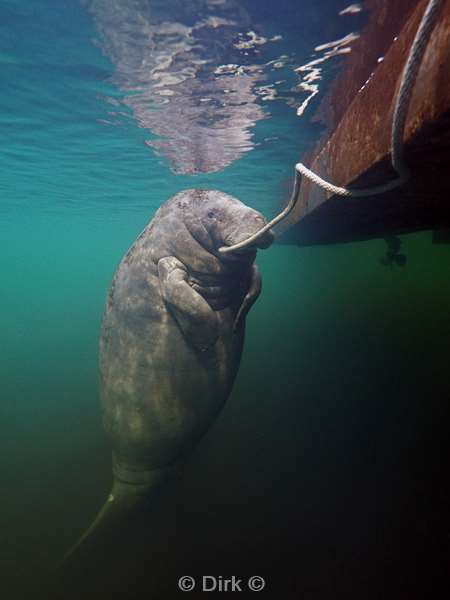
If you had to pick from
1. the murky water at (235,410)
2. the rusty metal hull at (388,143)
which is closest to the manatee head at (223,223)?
the rusty metal hull at (388,143)

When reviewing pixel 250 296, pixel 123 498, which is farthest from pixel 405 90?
pixel 123 498

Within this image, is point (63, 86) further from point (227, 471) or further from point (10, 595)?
point (10, 595)

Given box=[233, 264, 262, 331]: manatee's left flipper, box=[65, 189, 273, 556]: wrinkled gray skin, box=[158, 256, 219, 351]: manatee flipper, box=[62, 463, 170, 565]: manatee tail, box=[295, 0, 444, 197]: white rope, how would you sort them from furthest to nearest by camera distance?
1. box=[62, 463, 170, 565]: manatee tail
2. box=[233, 264, 262, 331]: manatee's left flipper
3. box=[65, 189, 273, 556]: wrinkled gray skin
4. box=[158, 256, 219, 351]: manatee flipper
5. box=[295, 0, 444, 197]: white rope

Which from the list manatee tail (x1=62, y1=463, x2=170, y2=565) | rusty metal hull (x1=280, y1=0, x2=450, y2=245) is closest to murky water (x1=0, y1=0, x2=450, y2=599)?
manatee tail (x1=62, y1=463, x2=170, y2=565)

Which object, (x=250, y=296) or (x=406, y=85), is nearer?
(x=406, y=85)

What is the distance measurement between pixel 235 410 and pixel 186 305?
4971 mm

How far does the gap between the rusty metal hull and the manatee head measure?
80 centimetres

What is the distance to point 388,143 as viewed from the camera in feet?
5.90

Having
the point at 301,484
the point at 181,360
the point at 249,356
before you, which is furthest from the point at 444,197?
the point at 249,356

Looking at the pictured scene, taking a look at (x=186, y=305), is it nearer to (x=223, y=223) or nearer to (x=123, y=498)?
(x=223, y=223)

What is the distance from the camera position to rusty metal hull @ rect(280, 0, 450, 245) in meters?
1.41

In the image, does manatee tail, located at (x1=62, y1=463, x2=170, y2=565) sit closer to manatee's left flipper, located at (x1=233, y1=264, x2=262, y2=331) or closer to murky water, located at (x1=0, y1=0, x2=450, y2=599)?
murky water, located at (x1=0, y1=0, x2=450, y2=599)

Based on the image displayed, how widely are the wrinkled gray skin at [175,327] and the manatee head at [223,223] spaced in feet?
0.04

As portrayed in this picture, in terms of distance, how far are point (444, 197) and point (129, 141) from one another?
35.1 feet
